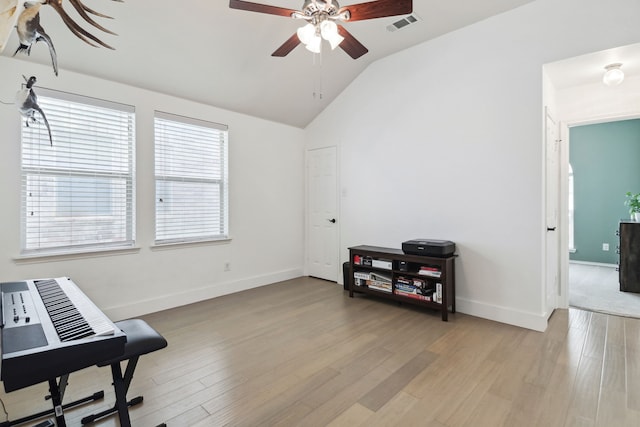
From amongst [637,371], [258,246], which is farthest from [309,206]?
[637,371]

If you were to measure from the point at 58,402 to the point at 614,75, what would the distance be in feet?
15.9

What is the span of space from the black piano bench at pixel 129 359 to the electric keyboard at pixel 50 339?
0.20 m

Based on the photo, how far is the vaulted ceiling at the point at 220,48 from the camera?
276 cm

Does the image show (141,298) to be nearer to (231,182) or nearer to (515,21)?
(231,182)

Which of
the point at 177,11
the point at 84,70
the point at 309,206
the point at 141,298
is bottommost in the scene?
the point at 141,298

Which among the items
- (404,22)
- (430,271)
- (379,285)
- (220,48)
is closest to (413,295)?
(430,271)

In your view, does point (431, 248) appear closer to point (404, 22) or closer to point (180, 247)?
point (404, 22)

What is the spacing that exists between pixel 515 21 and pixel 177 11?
3180mm

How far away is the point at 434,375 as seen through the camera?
2215mm

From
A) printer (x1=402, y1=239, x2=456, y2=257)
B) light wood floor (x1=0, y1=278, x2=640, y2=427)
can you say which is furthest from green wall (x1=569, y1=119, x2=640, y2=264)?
printer (x1=402, y1=239, x2=456, y2=257)

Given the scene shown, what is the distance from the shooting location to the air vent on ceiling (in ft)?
A: 10.7

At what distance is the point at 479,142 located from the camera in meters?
3.34

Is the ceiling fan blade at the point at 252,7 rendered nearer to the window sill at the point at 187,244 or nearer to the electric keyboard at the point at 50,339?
the electric keyboard at the point at 50,339

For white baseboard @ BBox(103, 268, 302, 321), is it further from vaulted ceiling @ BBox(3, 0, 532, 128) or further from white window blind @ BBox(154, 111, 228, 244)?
vaulted ceiling @ BBox(3, 0, 532, 128)
